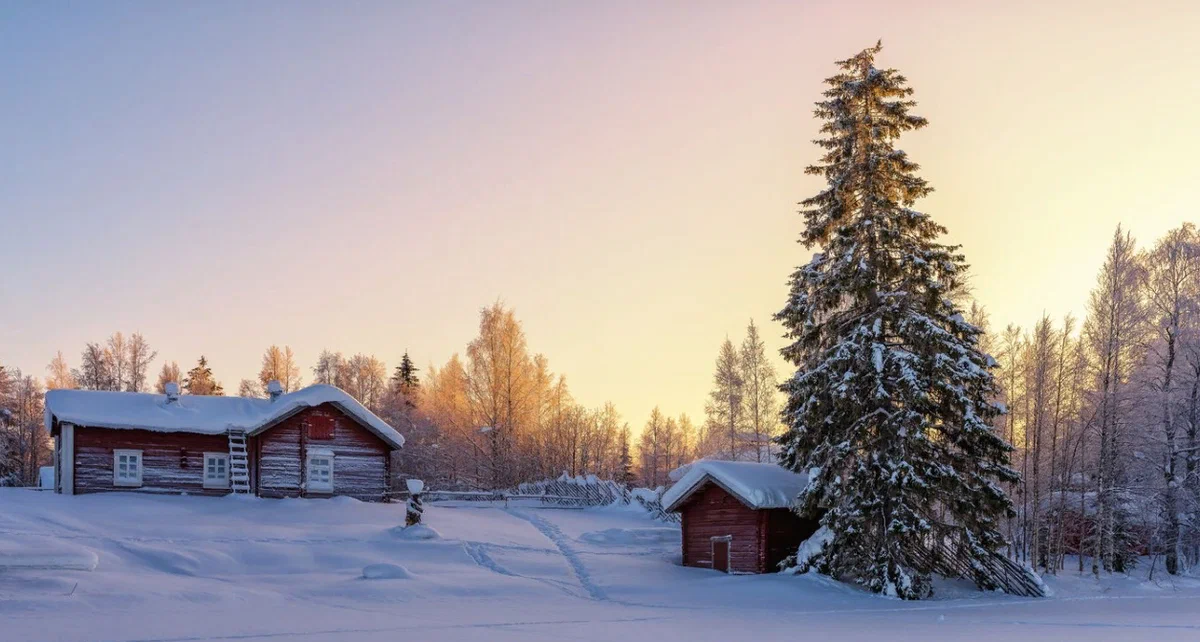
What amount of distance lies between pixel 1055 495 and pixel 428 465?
133 feet

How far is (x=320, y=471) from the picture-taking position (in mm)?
42500

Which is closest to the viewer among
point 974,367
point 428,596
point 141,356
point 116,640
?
point 116,640

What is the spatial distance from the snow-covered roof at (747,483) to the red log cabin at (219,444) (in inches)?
596

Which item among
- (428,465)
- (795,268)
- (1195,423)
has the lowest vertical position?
(428,465)

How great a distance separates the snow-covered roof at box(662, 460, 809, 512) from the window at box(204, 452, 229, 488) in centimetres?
1857

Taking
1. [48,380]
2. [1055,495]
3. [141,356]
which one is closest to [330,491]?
[1055,495]

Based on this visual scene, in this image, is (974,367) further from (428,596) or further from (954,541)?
(428,596)

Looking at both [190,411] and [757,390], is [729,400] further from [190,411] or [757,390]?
[190,411]

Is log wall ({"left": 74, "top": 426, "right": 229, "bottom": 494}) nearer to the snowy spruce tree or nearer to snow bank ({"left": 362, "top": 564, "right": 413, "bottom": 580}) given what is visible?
snow bank ({"left": 362, "top": 564, "right": 413, "bottom": 580})

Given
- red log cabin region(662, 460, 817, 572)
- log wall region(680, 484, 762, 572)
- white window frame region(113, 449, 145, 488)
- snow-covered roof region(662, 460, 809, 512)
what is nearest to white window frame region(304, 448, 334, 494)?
white window frame region(113, 449, 145, 488)

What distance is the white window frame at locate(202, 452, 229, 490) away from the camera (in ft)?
134

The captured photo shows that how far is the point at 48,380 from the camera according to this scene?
290ft

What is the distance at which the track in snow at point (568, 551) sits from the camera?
29094 mm

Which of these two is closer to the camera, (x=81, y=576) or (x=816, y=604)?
(x=81, y=576)
